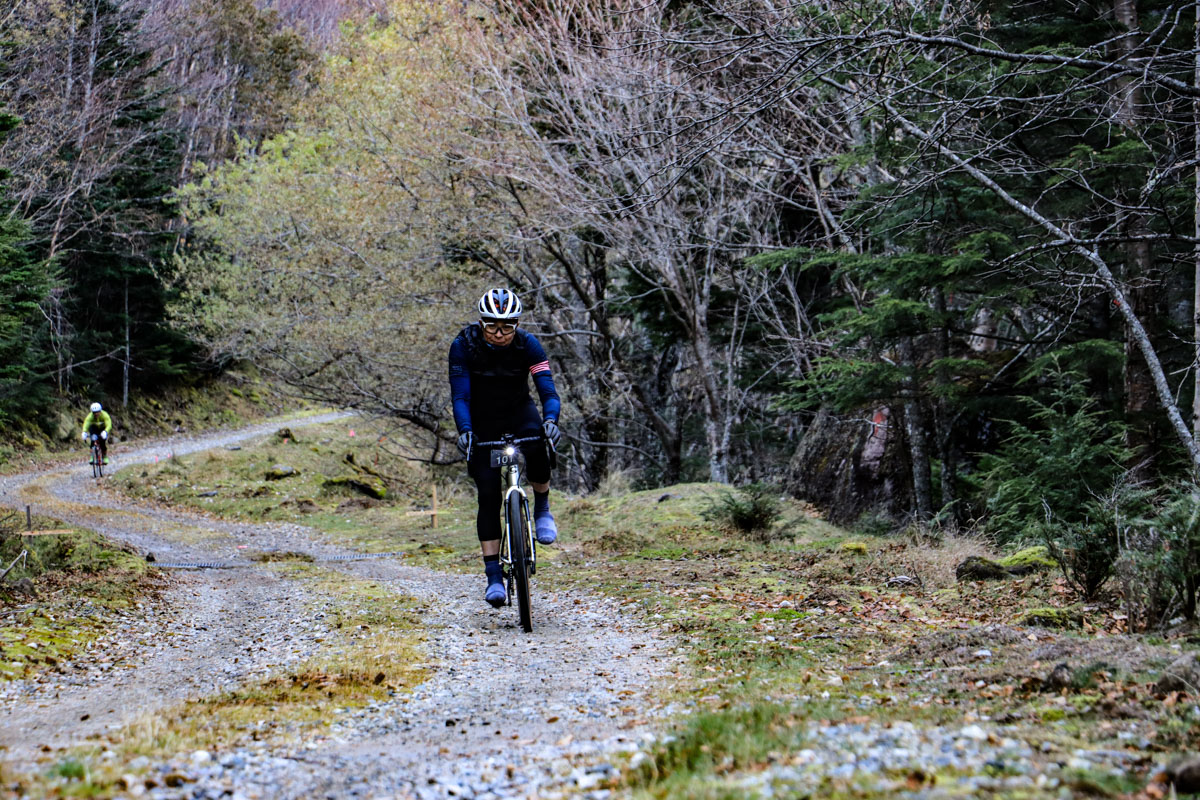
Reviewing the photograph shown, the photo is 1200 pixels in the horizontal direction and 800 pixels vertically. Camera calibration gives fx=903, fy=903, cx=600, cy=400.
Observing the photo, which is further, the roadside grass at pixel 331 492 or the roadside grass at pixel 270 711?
the roadside grass at pixel 331 492

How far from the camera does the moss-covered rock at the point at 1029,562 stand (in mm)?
7656

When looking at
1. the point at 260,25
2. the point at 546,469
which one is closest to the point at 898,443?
the point at 546,469

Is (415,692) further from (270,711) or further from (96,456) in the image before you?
(96,456)

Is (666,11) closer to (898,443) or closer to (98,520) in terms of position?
(898,443)

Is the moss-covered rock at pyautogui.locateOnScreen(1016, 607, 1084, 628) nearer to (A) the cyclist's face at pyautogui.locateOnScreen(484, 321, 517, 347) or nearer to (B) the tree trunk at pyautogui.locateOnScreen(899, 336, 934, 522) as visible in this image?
(A) the cyclist's face at pyautogui.locateOnScreen(484, 321, 517, 347)

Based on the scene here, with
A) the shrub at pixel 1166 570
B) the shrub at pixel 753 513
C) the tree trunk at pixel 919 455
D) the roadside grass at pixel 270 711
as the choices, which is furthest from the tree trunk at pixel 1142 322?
the roadside grass at pixel 270 711

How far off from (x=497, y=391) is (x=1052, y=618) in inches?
163

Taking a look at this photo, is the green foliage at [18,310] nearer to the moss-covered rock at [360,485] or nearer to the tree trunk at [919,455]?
the moss-covered rock at [360,485]

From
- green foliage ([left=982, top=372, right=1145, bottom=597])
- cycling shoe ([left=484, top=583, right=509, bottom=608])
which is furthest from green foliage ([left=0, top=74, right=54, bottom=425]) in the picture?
green foliage ([left=982, top=372, right=1145, bottom=597])

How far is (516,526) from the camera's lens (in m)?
6.68

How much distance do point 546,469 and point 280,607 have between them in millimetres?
2965

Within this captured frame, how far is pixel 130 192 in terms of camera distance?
1398 inches

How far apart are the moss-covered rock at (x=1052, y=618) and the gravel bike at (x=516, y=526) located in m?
3.34

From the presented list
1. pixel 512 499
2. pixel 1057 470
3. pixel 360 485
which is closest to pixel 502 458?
pixel 512 499
